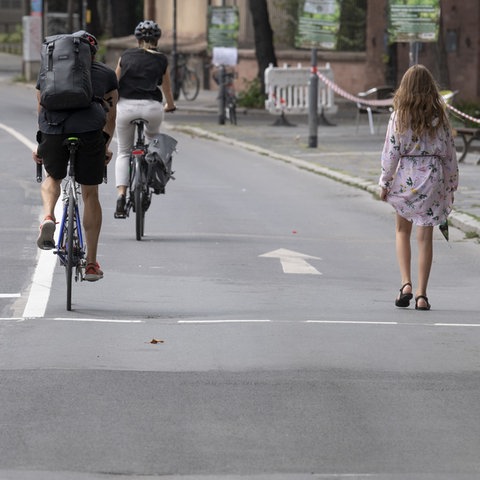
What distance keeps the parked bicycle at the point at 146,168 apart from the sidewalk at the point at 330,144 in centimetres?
305

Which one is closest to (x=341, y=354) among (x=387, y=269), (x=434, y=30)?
(x=387, y=269)

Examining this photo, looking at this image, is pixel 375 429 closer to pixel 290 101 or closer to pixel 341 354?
pixel 341 354

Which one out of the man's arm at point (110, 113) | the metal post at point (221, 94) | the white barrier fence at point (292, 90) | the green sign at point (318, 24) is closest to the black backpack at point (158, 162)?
the man's arm at point (110, 113)

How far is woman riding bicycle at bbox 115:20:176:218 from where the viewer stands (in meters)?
14.5

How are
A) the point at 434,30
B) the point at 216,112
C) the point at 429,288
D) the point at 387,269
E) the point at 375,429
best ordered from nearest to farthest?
1. the point at 375,429
2. the point at 429,288
3. the point at 387,269
4. the point at 434,30
5. the point at 216,112

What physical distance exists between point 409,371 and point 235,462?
6.90 feet

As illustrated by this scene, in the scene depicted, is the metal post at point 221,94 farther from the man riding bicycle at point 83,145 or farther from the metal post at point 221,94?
the man riding bicycle at point 83,145

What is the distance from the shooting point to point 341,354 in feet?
28.5

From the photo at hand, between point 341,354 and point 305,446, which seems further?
point 341,354

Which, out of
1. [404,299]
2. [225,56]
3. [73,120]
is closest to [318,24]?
[225,56]

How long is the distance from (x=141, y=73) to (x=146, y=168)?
2.77 ft

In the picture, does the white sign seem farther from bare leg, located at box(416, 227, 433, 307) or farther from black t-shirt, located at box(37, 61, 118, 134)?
black t-shirt, located at box(37, 61, 118, 134)

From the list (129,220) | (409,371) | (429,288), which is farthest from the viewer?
(129,220)

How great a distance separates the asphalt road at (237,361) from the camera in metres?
6.45
